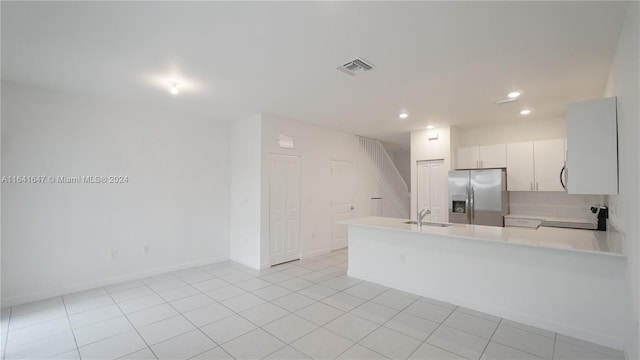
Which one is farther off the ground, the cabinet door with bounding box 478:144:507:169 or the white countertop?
the cabinet door with bounding box 478:144:507:169

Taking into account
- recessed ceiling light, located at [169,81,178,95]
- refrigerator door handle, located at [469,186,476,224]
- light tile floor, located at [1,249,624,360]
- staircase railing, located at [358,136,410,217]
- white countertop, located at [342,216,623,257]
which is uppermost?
recessed ceiling light, located at [169,81,178,95]

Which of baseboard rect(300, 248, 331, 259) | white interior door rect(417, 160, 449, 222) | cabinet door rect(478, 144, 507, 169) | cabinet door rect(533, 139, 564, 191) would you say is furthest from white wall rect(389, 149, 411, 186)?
baseboard rect(300, 248, 331, 259)

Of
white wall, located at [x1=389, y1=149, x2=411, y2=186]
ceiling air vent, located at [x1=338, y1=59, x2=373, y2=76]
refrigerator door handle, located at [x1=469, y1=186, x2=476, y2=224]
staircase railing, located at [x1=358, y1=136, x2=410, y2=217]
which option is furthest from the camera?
white wall, located at [x1=389, y1=149, x2=411, y2=186]

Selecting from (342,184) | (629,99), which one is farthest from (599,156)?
(342,184)

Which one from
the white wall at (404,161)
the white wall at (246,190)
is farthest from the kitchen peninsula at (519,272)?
the white wall at (404,161)

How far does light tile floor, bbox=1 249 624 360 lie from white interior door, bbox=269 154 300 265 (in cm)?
109

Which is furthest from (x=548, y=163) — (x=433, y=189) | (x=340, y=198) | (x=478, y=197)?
(x=340, y=198)

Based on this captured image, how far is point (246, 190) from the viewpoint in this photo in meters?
5.11

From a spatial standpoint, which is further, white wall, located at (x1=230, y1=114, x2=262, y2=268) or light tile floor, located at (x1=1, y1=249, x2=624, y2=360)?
white wall, located at (x1=230, y1=114, x2=262, y2=268)

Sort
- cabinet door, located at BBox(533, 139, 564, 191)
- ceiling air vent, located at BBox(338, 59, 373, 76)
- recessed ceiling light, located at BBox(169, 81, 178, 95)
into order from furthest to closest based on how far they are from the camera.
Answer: cabinet door, located at BBox(533, 139, 564, 191) < recessed ceiling light, located at BBox(169, 81, 178, 95) < ceiling air vent, located at BBox(338, 59, 373, 76)

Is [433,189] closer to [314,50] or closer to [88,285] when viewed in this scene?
[314,50]

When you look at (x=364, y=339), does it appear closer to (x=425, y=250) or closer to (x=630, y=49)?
(x=425, y=250)

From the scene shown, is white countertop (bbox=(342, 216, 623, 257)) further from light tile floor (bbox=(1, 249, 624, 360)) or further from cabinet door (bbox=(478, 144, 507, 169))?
cabinet door (bbox=(478, 144, 507, 169))

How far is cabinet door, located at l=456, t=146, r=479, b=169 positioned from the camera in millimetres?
5527
